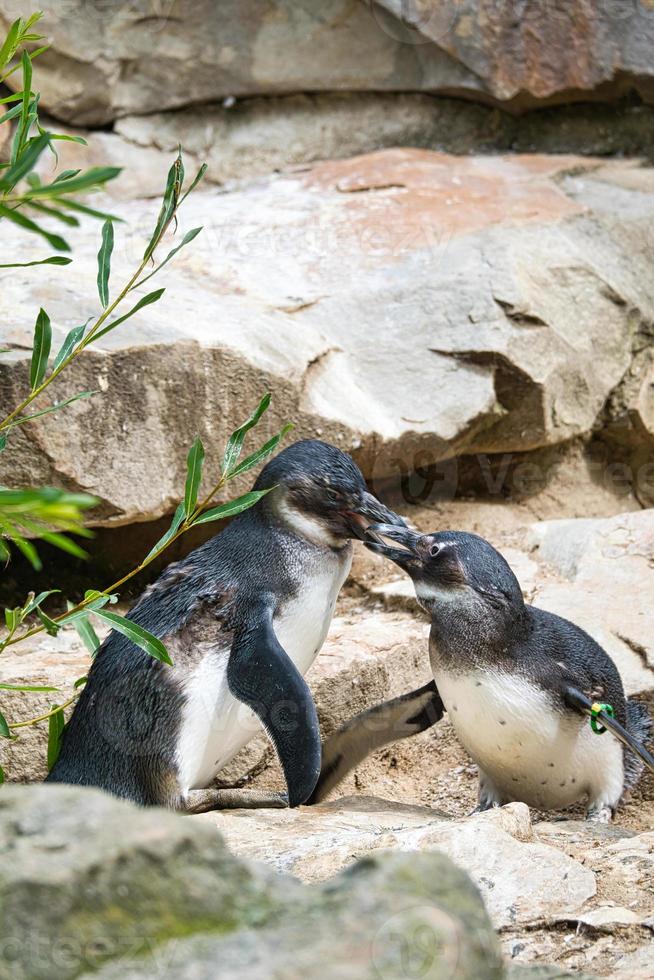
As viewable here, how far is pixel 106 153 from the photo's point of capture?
5367 mm

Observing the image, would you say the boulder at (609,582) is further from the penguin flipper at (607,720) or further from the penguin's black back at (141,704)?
the penguin's black back at (141,704)

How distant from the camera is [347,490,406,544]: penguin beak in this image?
9.96ft

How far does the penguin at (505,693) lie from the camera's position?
2.89m

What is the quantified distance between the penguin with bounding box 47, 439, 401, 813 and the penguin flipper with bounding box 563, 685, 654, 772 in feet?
1.93

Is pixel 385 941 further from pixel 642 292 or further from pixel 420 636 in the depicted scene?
pixel 642 292

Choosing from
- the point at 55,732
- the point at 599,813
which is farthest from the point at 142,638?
the point at 599,813

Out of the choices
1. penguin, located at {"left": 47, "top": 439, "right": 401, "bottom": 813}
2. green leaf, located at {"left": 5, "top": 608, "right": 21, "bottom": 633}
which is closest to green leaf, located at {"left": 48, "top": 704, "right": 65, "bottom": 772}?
penguin, located at {"left": 47, "top": 439, "right": 401, "bottom": 813}

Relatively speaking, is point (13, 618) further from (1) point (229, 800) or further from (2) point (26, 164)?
(2) point (26, 164)

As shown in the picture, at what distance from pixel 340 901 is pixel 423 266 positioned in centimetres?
355

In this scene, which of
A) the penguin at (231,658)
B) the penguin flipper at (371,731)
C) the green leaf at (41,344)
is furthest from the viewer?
the penguin flipper at (371,731)

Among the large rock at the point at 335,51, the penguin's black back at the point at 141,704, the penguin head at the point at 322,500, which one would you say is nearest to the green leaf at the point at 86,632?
the penguin's black back at the point at 141,704

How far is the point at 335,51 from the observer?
5.43 meters

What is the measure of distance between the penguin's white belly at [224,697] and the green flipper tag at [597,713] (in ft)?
2.19

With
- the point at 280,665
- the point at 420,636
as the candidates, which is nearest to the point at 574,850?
the point at 280,665
